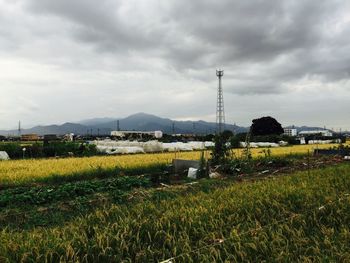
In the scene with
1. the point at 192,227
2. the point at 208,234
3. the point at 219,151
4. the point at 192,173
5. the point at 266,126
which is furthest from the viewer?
the point at 266,126

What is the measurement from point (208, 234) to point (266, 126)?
2711 inches

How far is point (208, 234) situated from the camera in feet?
17.8

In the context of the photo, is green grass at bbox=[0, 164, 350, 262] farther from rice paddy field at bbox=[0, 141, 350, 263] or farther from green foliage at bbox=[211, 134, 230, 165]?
green foliage at bbox=[211, 134, 230, 165]

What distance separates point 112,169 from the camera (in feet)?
52.9

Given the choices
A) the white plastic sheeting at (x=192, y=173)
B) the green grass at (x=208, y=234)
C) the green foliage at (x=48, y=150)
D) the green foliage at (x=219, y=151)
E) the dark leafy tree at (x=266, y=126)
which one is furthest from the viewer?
the dark leafy tree at (x=266, y=126)

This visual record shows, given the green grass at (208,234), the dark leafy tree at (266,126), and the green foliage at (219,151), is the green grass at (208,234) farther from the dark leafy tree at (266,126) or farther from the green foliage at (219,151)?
the dark leafy tree at (266,126)

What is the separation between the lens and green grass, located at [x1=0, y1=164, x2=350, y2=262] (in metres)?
4.71

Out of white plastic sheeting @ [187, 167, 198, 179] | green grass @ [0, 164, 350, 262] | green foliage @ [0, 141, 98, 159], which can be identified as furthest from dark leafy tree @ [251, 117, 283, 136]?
green grass @ [0, 164, 350, 262]

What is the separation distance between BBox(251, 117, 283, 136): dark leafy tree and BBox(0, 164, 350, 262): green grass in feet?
215

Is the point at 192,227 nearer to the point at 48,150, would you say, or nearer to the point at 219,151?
the point at 219,151

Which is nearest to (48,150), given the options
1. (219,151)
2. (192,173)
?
(219,151)

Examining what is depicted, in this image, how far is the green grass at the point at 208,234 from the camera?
471cm

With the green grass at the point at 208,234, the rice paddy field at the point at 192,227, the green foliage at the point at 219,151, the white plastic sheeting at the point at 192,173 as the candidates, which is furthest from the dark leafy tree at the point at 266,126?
the green grass at the point at 208,234

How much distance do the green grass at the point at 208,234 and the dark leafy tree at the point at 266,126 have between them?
215ft
